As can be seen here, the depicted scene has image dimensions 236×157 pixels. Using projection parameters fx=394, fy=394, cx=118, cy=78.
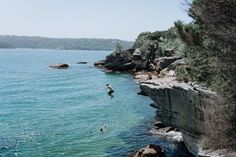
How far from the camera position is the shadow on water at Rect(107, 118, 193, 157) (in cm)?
3800

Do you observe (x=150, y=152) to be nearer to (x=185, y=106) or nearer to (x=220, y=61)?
(x=185, y=106)

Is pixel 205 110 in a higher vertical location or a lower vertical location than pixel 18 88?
higher

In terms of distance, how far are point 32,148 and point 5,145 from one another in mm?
3168

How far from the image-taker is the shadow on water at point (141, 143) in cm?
3800

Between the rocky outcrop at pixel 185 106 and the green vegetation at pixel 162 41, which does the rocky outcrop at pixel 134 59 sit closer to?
the green vegetation at pixel 162 41

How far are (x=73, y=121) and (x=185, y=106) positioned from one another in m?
22.7

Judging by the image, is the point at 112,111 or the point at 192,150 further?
the point at 112,111

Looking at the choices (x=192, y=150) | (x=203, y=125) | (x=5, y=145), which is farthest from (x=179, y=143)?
(x=5, y=145)

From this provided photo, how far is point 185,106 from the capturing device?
32.9m

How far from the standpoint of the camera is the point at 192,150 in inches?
1357

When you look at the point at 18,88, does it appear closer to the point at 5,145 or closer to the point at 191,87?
the point at 5,145

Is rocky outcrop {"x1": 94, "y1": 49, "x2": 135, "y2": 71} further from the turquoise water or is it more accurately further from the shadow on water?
the shadow on water

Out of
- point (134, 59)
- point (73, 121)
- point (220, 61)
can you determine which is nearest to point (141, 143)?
point (73, 121)

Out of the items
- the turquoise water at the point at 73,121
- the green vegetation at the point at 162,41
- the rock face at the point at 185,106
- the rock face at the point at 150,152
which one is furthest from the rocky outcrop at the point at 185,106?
the green vegetation at the point at 162,41
